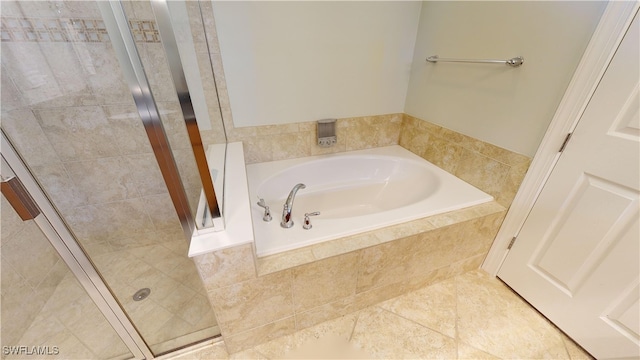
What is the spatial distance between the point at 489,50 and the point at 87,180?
2437 mm

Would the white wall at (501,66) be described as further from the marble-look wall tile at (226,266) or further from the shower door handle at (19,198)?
the shower door handle at (19,198)

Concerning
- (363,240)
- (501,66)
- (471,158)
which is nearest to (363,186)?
(471,158)

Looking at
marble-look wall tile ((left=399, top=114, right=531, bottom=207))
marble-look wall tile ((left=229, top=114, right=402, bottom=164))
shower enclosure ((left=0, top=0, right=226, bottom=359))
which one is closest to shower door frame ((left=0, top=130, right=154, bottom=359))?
shower enclosure ((left=0, top=0, right=226, bottom=359))

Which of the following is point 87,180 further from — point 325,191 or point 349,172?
point 349,172

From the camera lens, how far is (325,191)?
1842 mm

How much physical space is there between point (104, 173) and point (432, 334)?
2065mm

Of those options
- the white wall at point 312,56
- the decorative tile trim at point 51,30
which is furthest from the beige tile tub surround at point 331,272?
the decorative tile trim at point 51,30

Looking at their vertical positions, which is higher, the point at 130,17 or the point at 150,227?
the point at 130,17

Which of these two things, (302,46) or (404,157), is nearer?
(302,46)

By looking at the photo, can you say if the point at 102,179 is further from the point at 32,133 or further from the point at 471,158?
the point at 471,158

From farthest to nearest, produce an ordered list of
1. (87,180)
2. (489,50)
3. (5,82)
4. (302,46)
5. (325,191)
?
(325,191) < (302,46) < (87,180) < (489,50) < (5,82)

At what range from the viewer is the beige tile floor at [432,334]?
109 cm

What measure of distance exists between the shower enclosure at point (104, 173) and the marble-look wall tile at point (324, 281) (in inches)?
17.2

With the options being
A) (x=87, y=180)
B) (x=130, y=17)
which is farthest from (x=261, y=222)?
(x=87, y=180)
